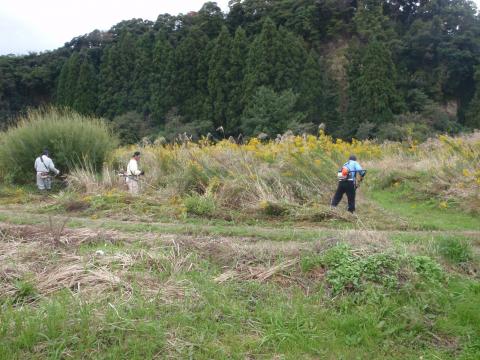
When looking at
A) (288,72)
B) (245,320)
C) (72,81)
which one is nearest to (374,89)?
(288,72)

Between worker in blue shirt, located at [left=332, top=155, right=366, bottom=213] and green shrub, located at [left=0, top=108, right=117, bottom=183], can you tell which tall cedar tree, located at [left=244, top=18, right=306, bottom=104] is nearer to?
green shrub, located at [left=0, top=108, right=117, bottom=183]

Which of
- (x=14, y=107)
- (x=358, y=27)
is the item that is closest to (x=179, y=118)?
(x=358, y=27)

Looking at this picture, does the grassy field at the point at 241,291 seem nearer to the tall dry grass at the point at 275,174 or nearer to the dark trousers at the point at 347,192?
the dark trousers at the point at 347,192

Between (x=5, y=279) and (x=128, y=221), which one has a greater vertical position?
(x=5, y=279)

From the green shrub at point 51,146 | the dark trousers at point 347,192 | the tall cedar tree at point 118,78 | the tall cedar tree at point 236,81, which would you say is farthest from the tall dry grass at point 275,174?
the tall cedar tree at point 118,78

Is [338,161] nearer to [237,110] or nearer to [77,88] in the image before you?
[237,110]

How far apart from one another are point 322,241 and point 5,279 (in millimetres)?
3596

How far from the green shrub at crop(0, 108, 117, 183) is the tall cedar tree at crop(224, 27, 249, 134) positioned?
20971mm

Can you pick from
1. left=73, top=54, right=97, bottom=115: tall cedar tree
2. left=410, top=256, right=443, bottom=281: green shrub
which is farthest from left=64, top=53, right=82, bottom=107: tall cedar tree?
left=410, top=256, right=443, bottom=281: green shrub

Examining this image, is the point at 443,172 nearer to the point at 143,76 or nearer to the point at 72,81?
the point at 143,76

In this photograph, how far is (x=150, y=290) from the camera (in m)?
4.86

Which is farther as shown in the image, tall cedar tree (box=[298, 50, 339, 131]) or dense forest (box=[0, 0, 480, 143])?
tall cedar tree (box=[298, 50, 339, 131])

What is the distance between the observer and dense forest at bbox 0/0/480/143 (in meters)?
33.8

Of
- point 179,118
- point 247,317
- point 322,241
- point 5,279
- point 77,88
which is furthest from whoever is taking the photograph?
point 77,88
